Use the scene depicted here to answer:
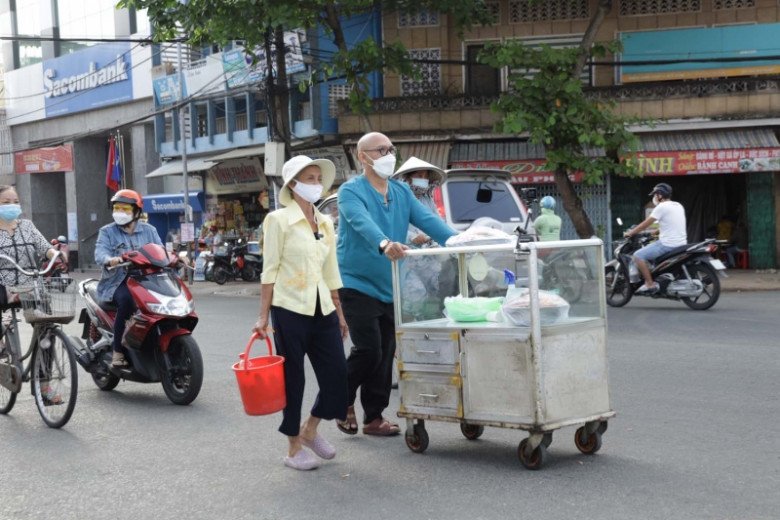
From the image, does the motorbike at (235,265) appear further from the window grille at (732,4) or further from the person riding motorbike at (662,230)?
the person riding motorbike at (662,230)

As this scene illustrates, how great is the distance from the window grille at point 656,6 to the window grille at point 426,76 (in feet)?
14.2

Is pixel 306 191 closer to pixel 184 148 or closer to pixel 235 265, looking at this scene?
pixel 235 265

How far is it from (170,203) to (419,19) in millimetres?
12393

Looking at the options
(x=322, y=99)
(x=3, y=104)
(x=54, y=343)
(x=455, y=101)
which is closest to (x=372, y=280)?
(x=54, y=343)

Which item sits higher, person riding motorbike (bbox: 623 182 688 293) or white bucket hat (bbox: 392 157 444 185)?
white bucket hat (bbox: 392 157 444 185)

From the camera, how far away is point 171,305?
7.55m

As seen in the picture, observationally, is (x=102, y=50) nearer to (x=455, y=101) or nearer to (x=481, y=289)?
(x=455, y=101)

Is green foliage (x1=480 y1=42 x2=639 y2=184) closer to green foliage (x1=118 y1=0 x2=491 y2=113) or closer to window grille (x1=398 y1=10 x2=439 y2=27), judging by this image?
green foliage (x1=118 y1=0 x2=491 y2=113)

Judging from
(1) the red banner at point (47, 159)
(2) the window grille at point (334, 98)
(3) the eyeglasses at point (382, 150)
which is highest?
(2) the window grille at point (334, 98)

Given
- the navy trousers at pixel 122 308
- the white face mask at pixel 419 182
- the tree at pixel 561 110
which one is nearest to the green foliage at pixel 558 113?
the tree at pixel 561 110

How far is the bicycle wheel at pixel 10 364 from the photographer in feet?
23.5

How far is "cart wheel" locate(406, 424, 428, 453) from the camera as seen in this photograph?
563 cm

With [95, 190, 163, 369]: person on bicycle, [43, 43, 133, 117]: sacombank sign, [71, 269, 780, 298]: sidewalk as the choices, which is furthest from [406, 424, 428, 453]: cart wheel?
[43, 43, 133, 117]: sacombank sign

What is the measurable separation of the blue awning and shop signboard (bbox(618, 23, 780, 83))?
1491 cm
